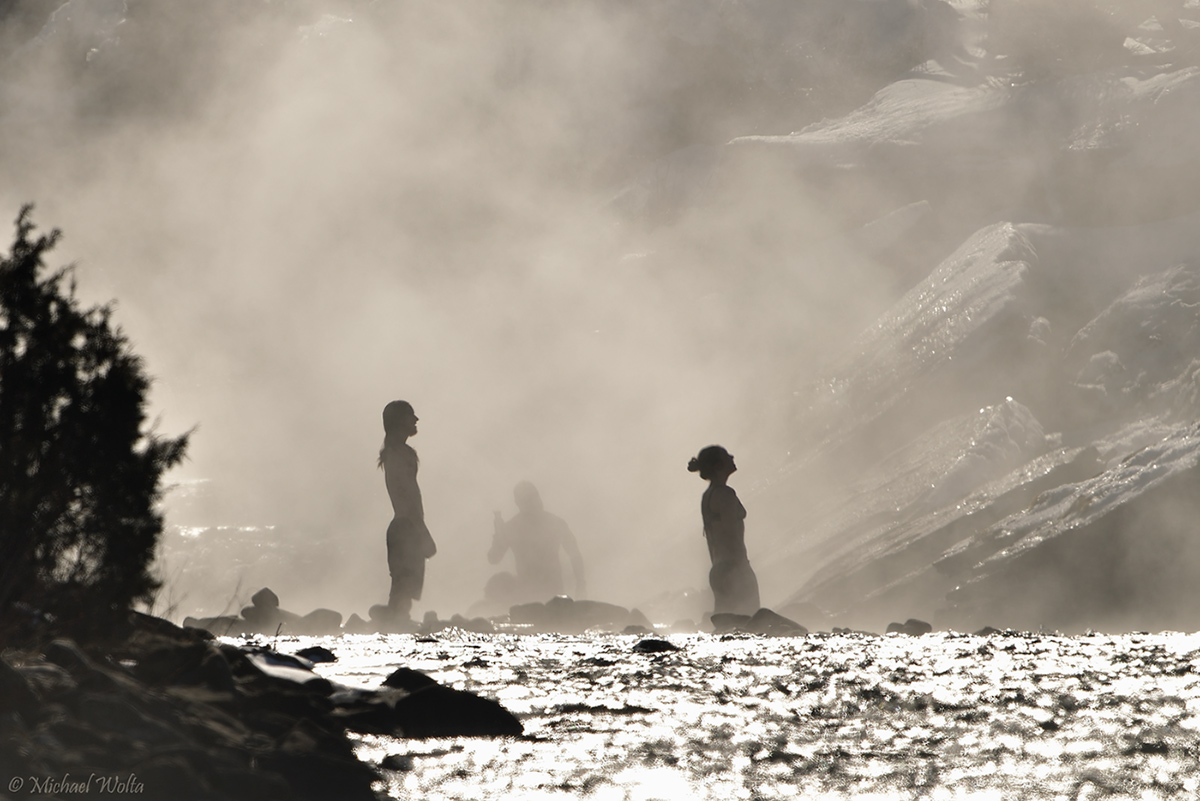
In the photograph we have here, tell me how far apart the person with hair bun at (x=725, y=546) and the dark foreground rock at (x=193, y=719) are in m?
7.01

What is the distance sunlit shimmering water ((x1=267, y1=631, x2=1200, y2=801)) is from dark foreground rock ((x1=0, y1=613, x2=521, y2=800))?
0.19 meters

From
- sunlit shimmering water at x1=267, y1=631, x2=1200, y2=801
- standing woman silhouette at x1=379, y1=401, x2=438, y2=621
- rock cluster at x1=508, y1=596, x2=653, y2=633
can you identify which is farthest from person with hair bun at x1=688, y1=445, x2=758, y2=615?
sunlit shimmering water at x1=267, y1=631, x2=1200, y2=801

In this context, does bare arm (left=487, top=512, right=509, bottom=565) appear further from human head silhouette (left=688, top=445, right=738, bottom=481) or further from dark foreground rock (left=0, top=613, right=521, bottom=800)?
dark foreground rock (left=0, top=613, right=521, bottom=800)

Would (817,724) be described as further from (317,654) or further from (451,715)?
(317,654)

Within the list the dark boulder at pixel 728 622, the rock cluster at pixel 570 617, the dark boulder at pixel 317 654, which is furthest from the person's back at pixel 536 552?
the dark boulder at pixel 317 654

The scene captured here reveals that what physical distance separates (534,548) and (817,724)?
455 inches

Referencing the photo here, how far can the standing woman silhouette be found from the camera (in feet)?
38.5

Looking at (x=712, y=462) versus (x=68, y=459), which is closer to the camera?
(x=68, y=459)

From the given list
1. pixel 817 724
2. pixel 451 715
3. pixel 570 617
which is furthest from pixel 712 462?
pixel 451 715

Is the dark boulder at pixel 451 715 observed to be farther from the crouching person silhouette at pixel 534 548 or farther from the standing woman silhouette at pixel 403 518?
the crouching person silhouette at pixel 534 548

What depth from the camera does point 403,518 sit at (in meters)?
11.9

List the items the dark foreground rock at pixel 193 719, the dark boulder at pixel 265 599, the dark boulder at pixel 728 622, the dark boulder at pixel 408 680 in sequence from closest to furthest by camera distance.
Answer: the dark foreground rock at pixel 193 719
the dark boulder at pixel 408 680
the dark boulder at pixel 728 622
the dark boulder at pixel 265 599

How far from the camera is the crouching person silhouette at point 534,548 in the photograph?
15406 millimetres

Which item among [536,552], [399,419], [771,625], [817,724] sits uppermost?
[536,552]
